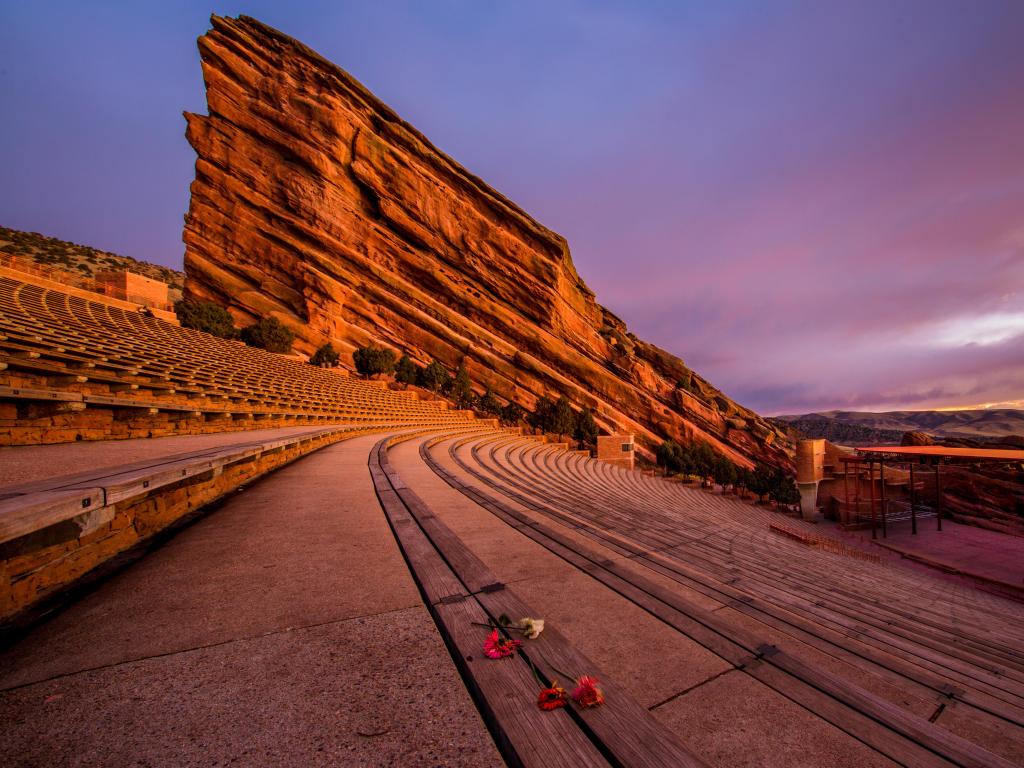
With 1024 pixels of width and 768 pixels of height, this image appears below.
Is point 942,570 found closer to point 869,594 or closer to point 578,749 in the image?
point 869,594

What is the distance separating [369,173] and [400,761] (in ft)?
169

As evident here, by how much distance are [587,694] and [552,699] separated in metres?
0.14

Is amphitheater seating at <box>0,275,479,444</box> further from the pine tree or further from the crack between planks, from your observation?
the pine tree

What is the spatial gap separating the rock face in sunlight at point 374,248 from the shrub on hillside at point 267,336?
533 centimetres

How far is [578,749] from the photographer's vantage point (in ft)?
4.31

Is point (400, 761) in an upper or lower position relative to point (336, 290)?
lower

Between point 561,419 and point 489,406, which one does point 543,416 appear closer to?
point 561,419

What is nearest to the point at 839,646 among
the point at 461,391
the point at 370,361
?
the point at 370,361

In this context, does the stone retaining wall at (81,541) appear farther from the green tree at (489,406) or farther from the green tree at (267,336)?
the green tree at (489,406)

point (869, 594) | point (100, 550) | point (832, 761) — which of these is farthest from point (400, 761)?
point (869, 594)

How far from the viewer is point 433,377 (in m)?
34.8

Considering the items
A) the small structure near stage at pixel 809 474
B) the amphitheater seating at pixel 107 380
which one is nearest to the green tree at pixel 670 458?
the small structure near stage at pixel 809 474

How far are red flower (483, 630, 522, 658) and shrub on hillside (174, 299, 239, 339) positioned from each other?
31276mm

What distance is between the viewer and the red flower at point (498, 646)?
1.82m
